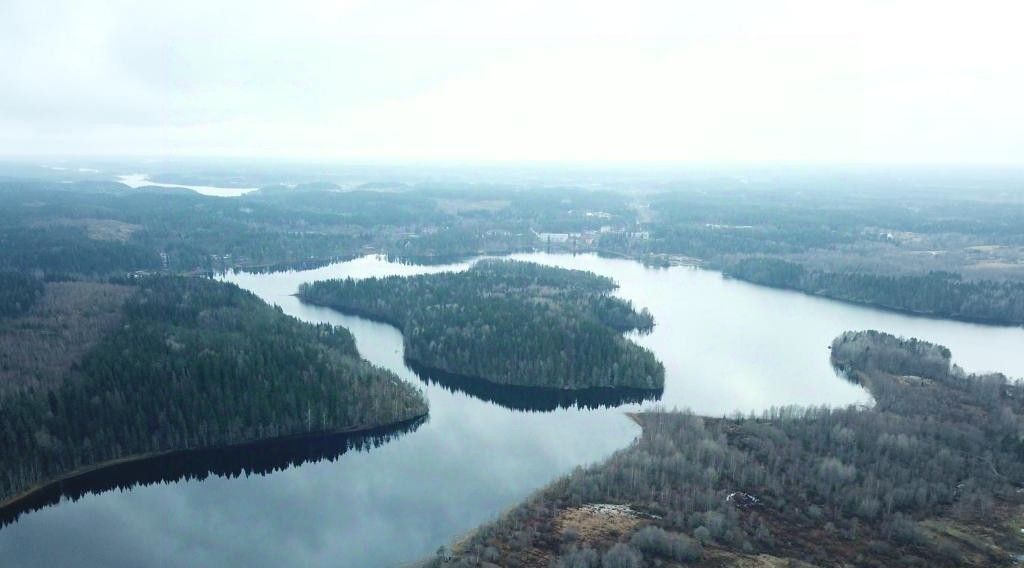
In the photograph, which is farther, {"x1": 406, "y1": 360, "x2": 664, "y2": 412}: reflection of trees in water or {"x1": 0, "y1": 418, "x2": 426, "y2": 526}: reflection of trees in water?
{"x1": 406, "y1": 360, "x2": 664, "y2": 412}: reflection of trees in water

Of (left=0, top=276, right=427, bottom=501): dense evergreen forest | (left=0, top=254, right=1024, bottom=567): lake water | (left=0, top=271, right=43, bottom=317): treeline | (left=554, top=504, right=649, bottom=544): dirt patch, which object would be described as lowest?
(left=0, top=254, right=1024, bottom=567): lake water

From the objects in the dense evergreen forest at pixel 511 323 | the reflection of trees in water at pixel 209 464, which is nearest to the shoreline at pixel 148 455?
the reflection of trees in water at pixel 209 464

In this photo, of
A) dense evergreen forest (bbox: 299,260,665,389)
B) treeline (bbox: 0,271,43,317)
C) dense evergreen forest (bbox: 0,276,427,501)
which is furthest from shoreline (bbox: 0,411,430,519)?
treeline (bbox: 0,271,43,317)

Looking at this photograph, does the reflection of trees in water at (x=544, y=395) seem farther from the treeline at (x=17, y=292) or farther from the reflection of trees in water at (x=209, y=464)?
Answer: the treeline at (x=17, y=292)

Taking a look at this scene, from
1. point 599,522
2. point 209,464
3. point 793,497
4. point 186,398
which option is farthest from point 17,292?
point 793,497

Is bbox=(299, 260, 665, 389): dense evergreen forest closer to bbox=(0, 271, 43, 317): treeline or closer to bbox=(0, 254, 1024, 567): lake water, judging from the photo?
bbox=(0, 254, 1024, 567): lake water

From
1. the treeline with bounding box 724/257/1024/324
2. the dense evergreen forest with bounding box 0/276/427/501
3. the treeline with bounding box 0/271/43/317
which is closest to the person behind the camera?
the dense evergreen forest with bounding box 0/276/427/501

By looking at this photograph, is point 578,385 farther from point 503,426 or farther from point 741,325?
point 741,325

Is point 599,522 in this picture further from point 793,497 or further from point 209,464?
point 209,464

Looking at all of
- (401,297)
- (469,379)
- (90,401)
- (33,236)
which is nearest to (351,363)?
(469,379)
